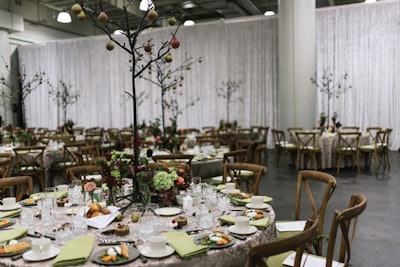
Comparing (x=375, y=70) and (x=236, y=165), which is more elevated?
(x=375, y=70)

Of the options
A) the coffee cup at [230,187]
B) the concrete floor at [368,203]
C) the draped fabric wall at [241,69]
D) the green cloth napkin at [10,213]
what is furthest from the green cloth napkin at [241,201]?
the draped fabric wall at [241,69]

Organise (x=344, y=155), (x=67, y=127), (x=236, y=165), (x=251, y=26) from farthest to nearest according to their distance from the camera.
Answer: (x=251, y=26)
(x=67, y=127)
(x=344, y=155)
(x=236, y=165)

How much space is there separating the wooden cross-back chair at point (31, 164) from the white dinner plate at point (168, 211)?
3.88 metres

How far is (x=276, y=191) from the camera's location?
6176mm

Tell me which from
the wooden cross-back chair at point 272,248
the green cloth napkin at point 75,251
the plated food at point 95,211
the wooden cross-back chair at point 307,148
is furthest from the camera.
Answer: the wooden cross-back chair at point 307,148

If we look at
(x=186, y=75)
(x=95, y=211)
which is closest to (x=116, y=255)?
(x=95, y=211)

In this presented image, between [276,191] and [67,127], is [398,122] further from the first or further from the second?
[67,127]

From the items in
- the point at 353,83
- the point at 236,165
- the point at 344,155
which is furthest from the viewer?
the point at 353,83

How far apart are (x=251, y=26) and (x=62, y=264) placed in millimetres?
11716

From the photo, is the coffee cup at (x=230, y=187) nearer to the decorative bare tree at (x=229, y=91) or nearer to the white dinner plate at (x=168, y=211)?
the white dinner plate at (x=168, y=211)

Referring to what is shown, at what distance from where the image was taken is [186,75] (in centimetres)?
1353

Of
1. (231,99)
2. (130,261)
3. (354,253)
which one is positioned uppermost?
(231,99)

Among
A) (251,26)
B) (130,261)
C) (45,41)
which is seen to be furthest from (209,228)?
(45,41)

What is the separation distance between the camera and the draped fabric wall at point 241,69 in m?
10.9
